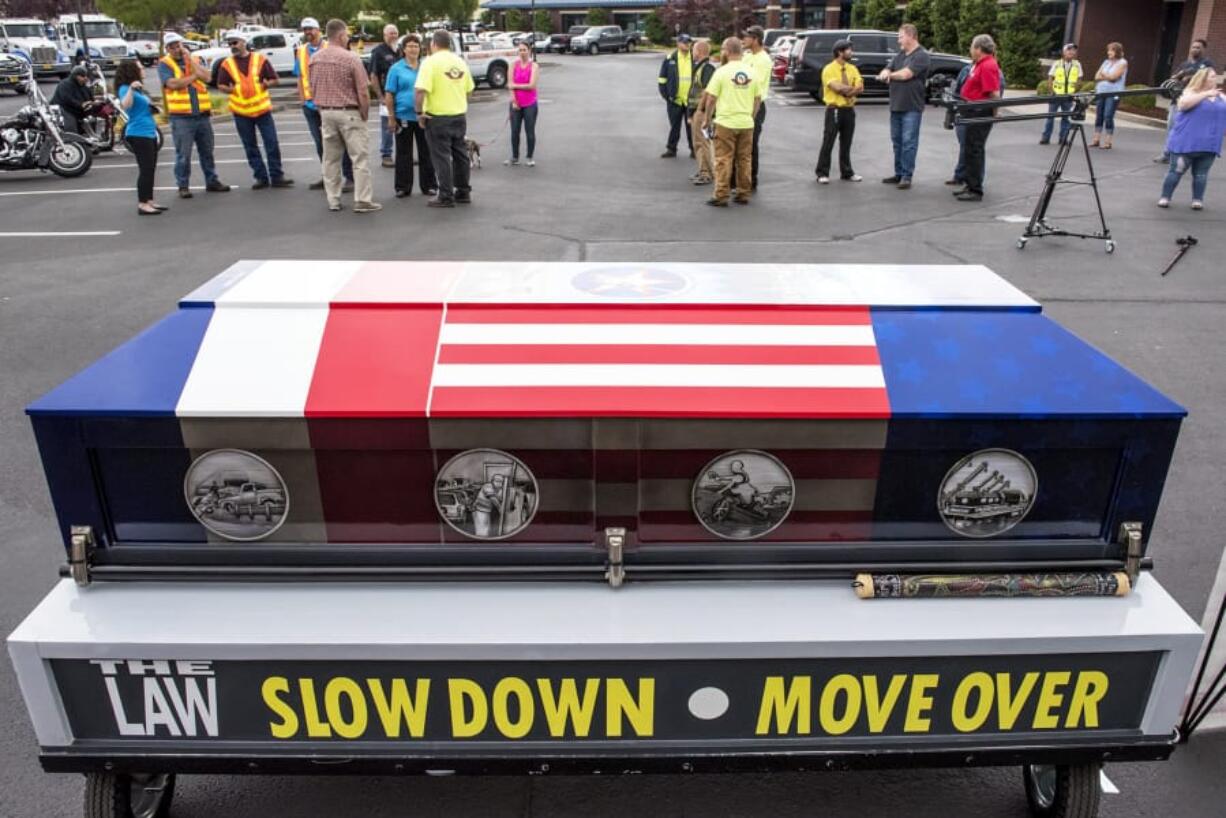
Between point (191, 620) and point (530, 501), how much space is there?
881mm

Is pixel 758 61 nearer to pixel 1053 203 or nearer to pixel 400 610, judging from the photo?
pixel 1053 203

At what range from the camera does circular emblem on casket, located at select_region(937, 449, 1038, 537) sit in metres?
2.47

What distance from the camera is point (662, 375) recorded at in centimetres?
248

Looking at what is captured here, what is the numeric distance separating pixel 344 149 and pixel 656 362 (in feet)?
33.0

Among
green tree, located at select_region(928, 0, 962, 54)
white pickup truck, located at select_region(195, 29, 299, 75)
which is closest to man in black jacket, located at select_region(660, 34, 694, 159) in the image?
green tree, located at select_region(928, 0, 962, 54)

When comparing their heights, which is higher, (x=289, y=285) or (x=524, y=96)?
(x=289, y=285)

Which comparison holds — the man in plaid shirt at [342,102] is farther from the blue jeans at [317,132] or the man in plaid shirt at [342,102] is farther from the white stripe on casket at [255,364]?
the white stripe on casket at [255,364]

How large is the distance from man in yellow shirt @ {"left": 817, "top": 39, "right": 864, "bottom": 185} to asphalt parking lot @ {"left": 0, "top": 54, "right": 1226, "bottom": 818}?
1.04 ft

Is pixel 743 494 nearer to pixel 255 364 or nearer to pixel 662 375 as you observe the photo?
pixel 662 375

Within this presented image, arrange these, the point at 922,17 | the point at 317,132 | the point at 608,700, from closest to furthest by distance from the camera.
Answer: the point at 608,700 < the point at 317,132 < the point at 922,17

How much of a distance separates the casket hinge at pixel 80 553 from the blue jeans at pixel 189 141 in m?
10.8

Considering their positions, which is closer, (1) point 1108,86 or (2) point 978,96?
(2) point 978,96

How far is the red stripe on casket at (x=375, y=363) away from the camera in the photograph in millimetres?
2377

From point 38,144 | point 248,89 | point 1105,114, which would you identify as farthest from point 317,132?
point 1105,114
